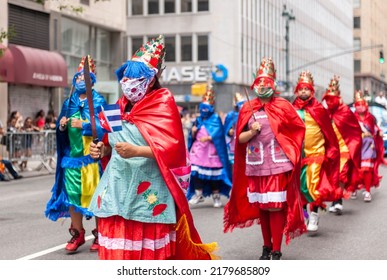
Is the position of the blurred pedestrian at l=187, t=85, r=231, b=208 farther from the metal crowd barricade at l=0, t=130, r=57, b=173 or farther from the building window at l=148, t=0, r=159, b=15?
the building window at l=148, t=0, r=159, b=15

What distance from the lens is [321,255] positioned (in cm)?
843

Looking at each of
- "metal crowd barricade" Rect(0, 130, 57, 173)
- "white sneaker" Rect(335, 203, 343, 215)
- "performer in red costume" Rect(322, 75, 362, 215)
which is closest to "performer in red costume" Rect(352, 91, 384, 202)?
"performer in red costume" Rect(322, 75, 362, 215)

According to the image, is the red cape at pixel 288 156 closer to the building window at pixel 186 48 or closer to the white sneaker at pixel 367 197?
the white sneaker at pixel 367 197

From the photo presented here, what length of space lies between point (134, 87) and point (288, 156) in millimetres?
2738

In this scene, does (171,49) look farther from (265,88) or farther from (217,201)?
(265,88)

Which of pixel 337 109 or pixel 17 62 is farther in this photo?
pixel 17 62

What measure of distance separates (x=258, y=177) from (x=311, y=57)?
66563 mm

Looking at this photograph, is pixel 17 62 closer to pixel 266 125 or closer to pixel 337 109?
pixel 337 109

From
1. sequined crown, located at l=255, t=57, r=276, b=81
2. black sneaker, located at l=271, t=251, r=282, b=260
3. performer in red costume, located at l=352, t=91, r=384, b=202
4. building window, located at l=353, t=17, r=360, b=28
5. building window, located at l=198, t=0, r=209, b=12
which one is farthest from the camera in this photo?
building window, located at l=353, t=17, r=360, b=28

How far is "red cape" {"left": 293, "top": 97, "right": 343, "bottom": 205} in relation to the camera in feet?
31.6

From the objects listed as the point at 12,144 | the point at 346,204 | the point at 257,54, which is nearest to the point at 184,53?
the point at 257,54

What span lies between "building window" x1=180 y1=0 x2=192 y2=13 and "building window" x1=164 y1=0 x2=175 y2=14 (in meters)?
0.68

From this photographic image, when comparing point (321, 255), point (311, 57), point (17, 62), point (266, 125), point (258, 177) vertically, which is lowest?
point (321, 255)

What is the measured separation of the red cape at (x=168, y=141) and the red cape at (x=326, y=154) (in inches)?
169
